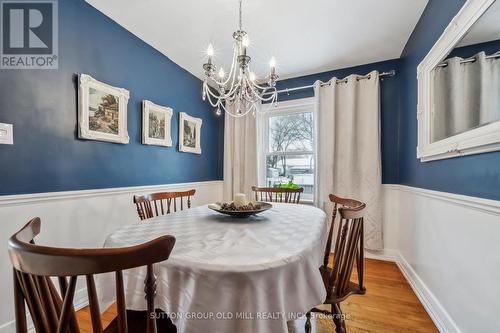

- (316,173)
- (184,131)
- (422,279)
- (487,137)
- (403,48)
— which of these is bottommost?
(422,279)

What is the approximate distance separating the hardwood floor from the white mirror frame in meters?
1.16

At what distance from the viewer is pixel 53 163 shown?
61.5 inches

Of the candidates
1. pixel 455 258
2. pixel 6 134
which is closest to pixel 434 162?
pixel 455 258

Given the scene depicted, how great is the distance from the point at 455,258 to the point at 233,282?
143 centimetres

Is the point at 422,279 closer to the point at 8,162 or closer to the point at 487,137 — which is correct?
the point at 487,137

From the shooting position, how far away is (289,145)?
329 centimetres

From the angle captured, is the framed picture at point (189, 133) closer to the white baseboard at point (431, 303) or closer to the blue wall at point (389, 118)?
the blue wall at point (389, 118)

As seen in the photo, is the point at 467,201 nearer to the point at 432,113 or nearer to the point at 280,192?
the point at 432,113

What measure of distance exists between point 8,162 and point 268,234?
164cm

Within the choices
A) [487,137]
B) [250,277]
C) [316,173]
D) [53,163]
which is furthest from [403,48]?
[53,163]

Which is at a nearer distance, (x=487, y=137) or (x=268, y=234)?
(x=487, y=137)

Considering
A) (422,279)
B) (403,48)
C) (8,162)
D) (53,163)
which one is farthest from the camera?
(403,48)

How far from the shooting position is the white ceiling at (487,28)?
98 centimetres

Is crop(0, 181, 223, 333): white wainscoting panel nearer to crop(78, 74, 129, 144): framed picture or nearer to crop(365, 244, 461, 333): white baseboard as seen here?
crop(78, 74, 129, 144): framed picture
